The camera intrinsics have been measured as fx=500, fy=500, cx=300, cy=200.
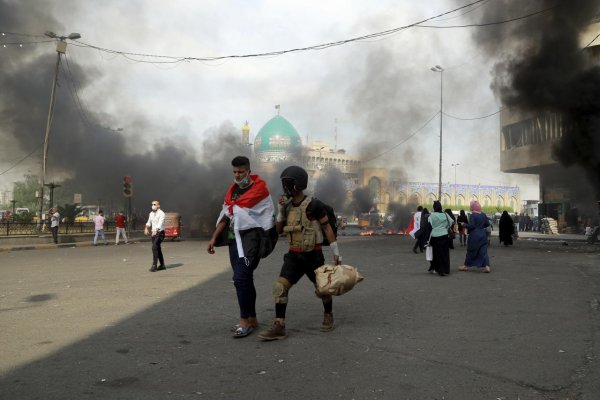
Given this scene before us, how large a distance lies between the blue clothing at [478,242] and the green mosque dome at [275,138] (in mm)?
54613

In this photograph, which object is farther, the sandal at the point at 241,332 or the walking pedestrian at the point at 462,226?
the walking pedestrian at the point at 462,226

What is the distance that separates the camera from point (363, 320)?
5035 mm

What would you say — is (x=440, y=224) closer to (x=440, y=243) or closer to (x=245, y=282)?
(x=440, y=243)

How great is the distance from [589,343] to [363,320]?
197 cm

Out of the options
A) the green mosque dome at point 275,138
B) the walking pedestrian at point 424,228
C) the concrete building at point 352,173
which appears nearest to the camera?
the walking pedestrian at point 424,228

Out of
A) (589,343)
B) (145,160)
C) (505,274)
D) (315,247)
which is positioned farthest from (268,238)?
(145,160)

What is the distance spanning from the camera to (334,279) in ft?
14.2

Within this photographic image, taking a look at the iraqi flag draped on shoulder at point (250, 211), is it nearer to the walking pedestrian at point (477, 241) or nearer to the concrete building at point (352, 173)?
the walking pedestrian at point (477, 241)

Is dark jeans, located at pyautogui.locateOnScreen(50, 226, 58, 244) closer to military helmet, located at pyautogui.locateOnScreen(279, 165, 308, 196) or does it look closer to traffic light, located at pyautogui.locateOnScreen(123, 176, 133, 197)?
traffic light, located at pyautogui.locateOnScreen(123, 176, 133, 197)

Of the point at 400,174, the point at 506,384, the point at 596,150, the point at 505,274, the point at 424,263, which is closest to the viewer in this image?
the point at 506,384

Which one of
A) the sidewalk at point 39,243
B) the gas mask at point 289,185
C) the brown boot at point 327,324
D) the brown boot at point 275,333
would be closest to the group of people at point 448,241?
the brown boot at point 327,324

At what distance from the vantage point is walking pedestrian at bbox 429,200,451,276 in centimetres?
915

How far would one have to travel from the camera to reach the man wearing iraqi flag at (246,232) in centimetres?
439

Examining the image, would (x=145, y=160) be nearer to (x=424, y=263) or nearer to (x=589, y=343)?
(x=424, y=263)
